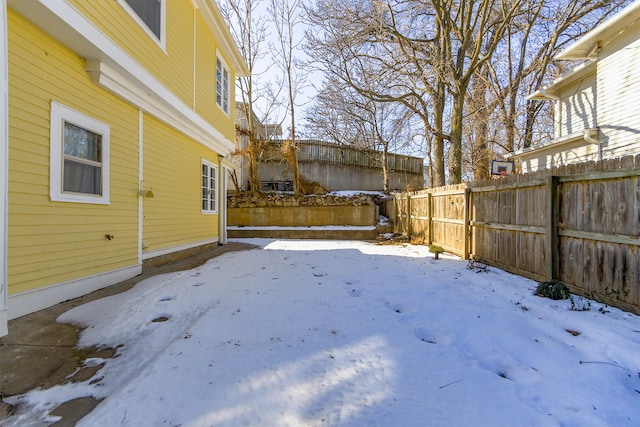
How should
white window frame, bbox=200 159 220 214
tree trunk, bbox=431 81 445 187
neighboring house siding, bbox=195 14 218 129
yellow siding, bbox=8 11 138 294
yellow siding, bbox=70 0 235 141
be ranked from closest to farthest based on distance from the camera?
yellow siding, bbox=8 11 138 294, yellow siding, bbox=70 0 235 141, neighboring house siding, bbox=195 14 218 129, white window frame, bbox=200 159 220 214, tree trunk, bbox=431 81 445 187

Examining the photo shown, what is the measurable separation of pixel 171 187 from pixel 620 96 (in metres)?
11.2

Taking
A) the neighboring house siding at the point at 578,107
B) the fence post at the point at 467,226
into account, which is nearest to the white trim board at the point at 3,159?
the fence post at the point at 467,226

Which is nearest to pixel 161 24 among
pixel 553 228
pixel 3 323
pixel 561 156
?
pixel 3 323

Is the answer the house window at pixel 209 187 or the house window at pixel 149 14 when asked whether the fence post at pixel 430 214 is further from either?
the house window at pixel 149 14

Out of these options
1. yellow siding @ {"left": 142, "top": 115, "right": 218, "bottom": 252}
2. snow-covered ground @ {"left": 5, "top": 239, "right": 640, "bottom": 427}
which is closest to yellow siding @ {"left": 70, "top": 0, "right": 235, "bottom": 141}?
yellow siding @ {"left": 142, "top": 115, "right": 218, "bottom": 252}

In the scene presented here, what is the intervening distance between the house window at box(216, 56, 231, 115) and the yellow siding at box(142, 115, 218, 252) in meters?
1.76

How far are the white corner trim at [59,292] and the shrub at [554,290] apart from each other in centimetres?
590

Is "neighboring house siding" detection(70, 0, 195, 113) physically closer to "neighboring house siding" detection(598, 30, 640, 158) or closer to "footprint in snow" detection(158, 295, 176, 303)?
"footprint in snow" detection(158, 295, 176, 303)

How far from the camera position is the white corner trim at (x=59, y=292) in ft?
10.4

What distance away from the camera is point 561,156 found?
10109 mm

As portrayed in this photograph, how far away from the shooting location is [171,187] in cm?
646

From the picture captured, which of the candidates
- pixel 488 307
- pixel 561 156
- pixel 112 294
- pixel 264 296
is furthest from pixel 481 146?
pixel 112 294

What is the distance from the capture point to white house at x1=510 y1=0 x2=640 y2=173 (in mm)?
7574

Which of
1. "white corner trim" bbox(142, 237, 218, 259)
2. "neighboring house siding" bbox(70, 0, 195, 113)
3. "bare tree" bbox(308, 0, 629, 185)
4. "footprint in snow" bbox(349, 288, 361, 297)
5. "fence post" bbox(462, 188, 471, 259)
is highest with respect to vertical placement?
"bare tree" bbox(308, 0, 629, 185)
